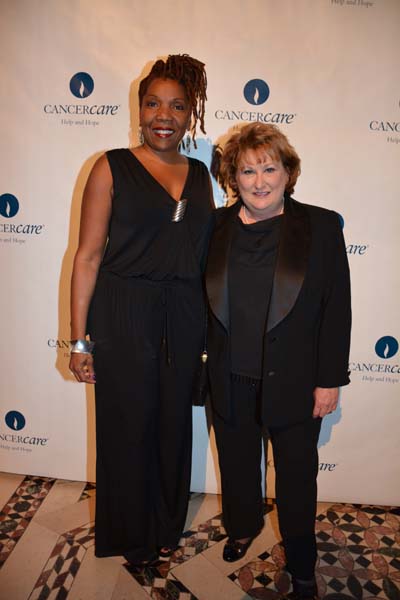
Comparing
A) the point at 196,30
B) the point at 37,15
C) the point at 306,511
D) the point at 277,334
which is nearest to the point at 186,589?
the point at 306,511

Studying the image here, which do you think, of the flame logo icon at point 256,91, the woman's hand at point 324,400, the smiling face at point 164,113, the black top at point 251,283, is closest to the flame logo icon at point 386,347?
the woman's hand at point 324,400

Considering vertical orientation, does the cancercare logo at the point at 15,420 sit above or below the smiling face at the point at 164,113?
below

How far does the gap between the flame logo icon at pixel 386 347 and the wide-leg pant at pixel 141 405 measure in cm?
113

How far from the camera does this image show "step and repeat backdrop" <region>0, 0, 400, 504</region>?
6.98 ft

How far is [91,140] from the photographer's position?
2.29 meters

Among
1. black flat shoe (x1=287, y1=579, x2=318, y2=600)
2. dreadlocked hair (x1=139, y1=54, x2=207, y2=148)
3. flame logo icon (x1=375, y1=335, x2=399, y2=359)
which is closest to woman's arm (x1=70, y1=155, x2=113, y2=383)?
dreadlocked hair (x1=139, y1=54, x2=207, y2=148)

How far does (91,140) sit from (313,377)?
63.8 inches

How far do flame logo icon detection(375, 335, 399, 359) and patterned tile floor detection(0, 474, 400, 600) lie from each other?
91cm

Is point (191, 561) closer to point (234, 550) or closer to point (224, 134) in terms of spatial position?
point (234, 550)

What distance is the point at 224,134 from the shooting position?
226 cm

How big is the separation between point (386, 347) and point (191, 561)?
1.46 m

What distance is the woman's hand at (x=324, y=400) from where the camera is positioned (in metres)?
1.66

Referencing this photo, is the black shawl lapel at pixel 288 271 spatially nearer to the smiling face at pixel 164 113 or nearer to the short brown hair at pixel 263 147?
the short brown hair at pixel 263 147

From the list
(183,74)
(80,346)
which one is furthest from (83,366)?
(183,74)
